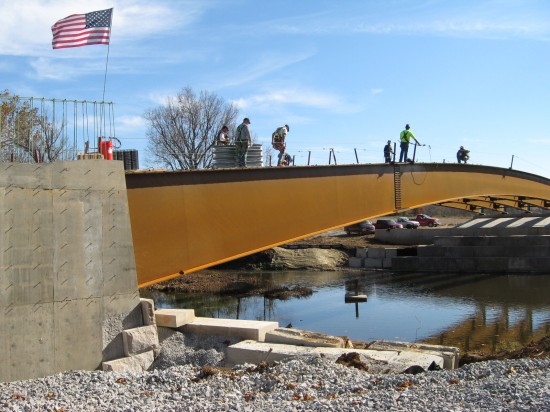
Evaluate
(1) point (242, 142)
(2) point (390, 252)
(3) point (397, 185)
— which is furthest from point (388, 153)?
(2) point (390, 252)

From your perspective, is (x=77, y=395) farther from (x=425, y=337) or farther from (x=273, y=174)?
(x=425, y=337)

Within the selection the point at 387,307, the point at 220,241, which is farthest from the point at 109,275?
the point at 387,307

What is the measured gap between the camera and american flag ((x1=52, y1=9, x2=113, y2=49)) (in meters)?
12.1

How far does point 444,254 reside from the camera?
113ft

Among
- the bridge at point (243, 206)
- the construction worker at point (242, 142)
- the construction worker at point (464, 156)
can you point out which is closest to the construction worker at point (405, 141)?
the bridge at point (243, 206)

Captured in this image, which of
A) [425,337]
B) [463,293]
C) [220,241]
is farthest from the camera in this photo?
[463,293]

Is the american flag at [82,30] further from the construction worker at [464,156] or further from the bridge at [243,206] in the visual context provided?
the construction worker at [464,156]

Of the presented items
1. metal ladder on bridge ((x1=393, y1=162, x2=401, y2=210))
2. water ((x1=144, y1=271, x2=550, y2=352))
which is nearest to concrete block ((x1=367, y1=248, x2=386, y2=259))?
water ((x1=144, y1=271, x2=550, y2=352))

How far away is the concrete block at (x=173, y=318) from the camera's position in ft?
40.8

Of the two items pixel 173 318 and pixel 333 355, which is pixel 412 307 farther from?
pixel 333 355

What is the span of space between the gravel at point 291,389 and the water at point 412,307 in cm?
768

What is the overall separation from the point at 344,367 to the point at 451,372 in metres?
1.65

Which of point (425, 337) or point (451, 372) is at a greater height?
point (451, 372)

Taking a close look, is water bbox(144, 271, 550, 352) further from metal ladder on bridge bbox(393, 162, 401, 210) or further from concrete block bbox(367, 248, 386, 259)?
metal ladder on bridge bbox(393, 162, 401, 210)
